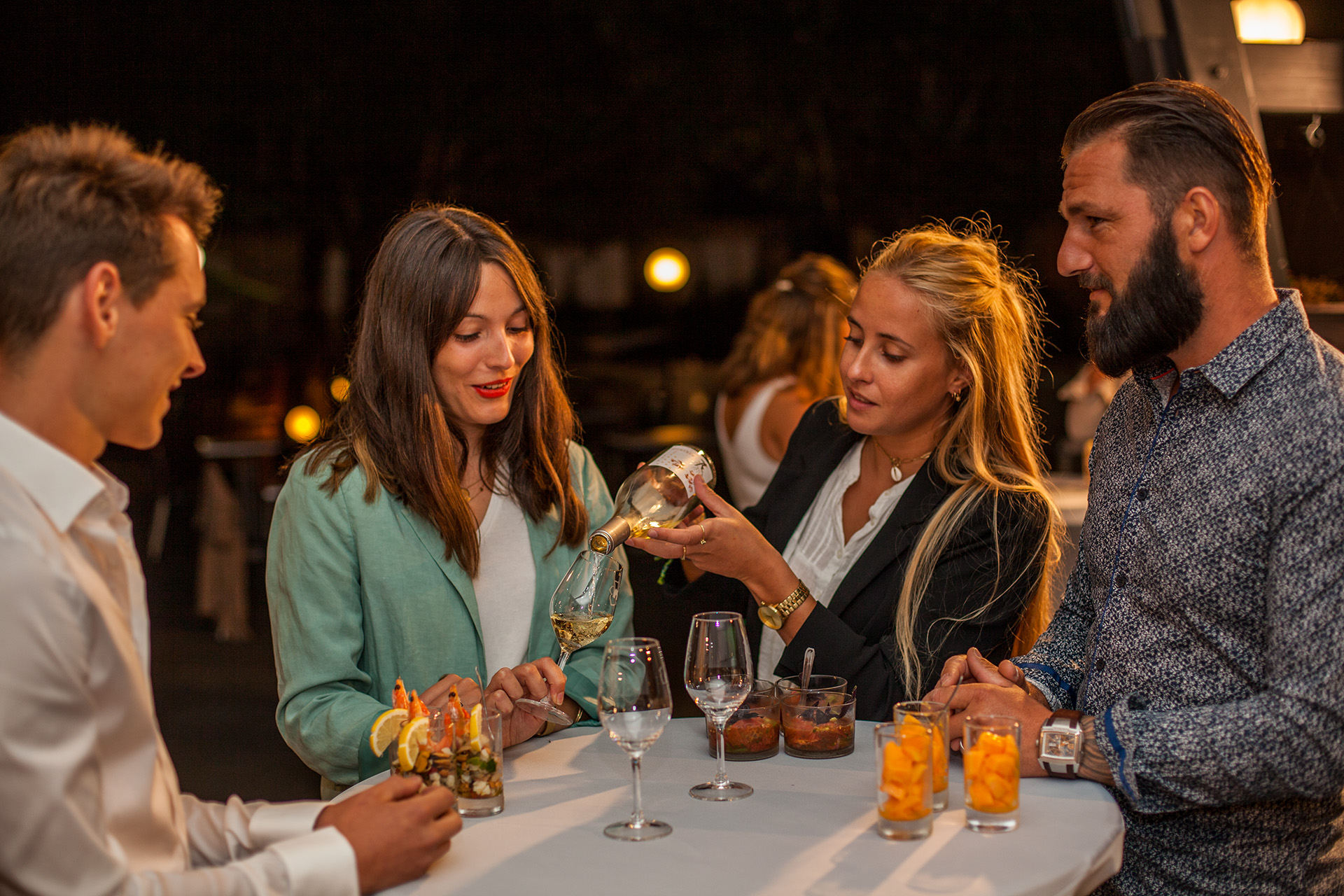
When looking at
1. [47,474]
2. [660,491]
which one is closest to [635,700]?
[660,491]

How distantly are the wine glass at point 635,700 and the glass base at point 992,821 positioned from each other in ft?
1.28

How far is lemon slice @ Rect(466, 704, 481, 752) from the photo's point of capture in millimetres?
1477

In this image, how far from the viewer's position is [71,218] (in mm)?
1101

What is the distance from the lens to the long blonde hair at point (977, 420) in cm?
207

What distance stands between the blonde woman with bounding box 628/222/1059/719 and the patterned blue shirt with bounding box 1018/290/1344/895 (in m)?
0.29

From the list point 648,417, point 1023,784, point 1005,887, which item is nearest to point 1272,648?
point 1023,784

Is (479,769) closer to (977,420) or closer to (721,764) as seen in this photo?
(721,764)

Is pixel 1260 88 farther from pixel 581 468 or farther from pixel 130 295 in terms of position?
pixel 130 295

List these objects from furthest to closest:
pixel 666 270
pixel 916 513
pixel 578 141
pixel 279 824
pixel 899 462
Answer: pixel 666 270, pixel 578 141, pixel 899 462, pixel 916 513, pixel 279 824

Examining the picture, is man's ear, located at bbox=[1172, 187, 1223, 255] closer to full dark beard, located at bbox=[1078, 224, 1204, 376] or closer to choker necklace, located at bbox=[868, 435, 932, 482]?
full dark beard, located at bbox=[1078, 224, 1204, 376]

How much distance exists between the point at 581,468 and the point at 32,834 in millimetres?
1391

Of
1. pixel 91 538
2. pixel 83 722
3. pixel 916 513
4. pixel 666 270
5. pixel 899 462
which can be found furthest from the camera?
pixel 666 270

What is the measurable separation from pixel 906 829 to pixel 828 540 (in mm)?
1007

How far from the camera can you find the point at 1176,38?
3.83 meters
